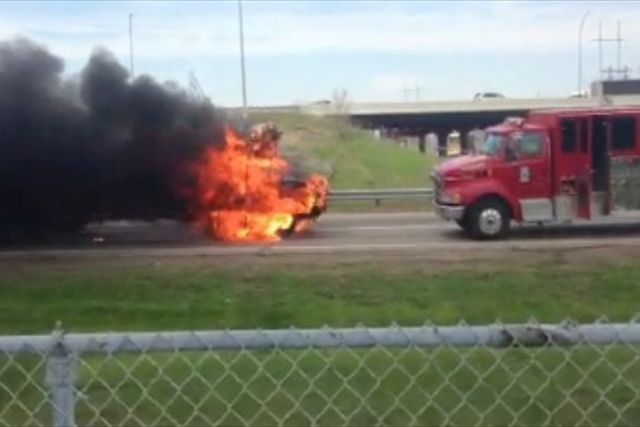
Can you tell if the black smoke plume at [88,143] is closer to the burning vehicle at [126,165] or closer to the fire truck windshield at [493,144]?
the burning vehicle at [126,165]

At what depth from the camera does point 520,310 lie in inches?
643

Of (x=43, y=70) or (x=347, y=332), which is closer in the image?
(x=347, y=332)

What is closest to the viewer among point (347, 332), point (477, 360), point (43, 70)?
point (347, 332)

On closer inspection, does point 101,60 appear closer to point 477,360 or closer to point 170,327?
point 170,327

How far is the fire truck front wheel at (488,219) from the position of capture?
23.9m

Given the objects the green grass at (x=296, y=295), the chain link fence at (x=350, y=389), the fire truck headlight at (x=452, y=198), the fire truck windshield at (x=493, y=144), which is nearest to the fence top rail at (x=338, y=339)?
the chain link fence at (x=350, y=389)

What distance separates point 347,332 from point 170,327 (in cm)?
1205

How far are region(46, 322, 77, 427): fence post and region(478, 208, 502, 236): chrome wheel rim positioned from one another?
65.7 feet

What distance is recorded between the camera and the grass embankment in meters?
8.13

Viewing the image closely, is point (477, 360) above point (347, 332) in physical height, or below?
below

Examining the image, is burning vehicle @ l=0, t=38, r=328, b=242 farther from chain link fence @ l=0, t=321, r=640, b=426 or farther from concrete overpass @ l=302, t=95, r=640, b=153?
concrete overpass @ l=302, t=95, r=640, b=153

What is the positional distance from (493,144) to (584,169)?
1.72 metres

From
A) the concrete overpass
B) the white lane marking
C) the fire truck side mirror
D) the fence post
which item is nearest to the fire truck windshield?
the fire truck side mirror

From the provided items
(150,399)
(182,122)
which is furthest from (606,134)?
(150,399)
